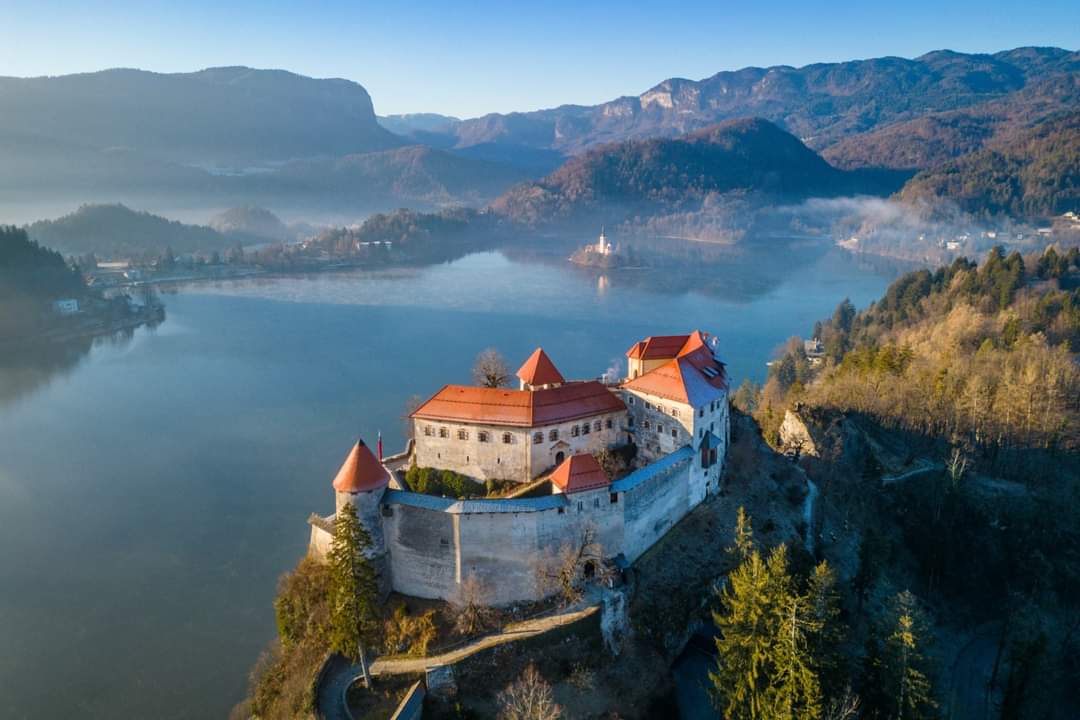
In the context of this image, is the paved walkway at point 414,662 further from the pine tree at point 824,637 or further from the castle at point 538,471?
the pine tree at point 824,637

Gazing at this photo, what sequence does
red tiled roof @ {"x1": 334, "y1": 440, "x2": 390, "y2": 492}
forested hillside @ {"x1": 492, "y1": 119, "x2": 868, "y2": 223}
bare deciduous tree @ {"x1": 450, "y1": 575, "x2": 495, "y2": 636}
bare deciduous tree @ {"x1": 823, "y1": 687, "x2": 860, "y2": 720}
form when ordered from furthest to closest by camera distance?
forested hillside @ {"x1": 492, "y1": 119, "x2": 868, "y2": 223} → red tiled roof @ {"x1": 334, "y1": 440, "x2": 390, "y2": 492} → bare deciduous tree @ {"x1": 450, "y1": 575, "x2": 495, "y2": 636} → bare deciduous tree @ {"x1": 823, "y1": 687, "x2": 860, "y2": 720}

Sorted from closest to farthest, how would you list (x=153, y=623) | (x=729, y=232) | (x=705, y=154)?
(x=153, y=623)
(x=729, y=232)
(x=705, y=154)

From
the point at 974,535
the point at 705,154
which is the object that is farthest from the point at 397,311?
the point at 705,154

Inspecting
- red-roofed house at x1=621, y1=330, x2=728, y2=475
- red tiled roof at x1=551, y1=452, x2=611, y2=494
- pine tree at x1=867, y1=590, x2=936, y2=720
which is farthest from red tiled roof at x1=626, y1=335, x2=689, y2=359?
pine tree at x1=867, y1=590, x2=936, y2=720

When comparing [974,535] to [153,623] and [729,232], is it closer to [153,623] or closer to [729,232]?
[153,623]

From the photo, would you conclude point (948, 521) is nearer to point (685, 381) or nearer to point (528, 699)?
point (685, 381)

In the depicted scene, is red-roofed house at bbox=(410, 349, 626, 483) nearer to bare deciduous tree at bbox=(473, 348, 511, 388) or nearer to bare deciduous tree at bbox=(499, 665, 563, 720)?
bare deciduous tree at bbox=(473, 348, 511, 388)
